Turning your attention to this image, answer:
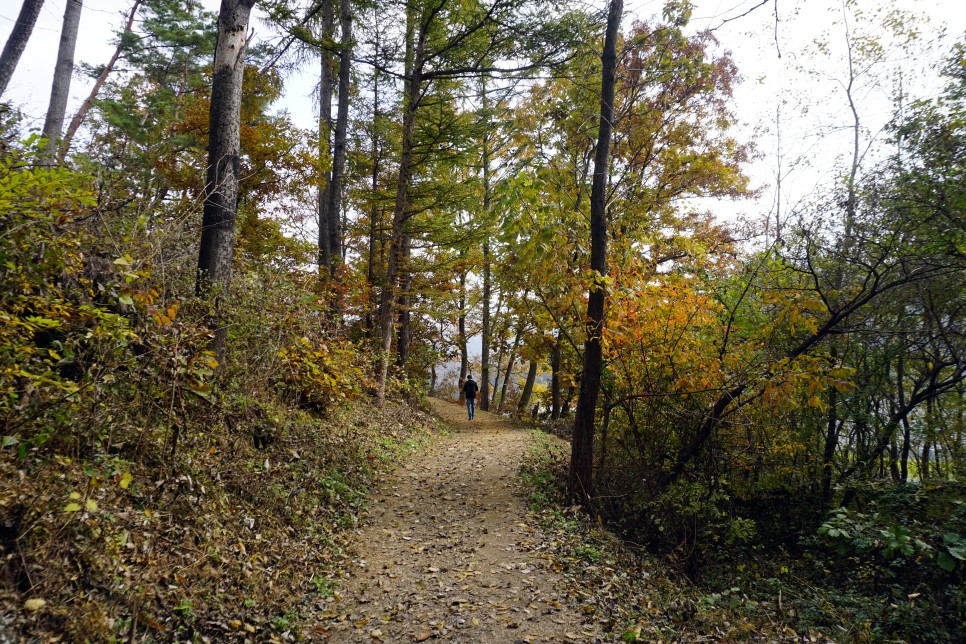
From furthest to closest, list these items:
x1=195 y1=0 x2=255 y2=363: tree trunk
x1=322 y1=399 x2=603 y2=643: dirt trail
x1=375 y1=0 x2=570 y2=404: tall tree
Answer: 1. x1=375 y1=0 x2=570 y2=404: tall tree
2. x1=195 y1=0 x2=255 y2=363: tree trunk
3. x1=322 y1=399 x2=603 y2=643: dirt trail

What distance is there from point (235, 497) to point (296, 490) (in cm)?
91

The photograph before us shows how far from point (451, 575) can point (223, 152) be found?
238 inches

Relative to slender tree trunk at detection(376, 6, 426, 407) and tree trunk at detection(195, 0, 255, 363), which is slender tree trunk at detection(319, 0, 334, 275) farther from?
tree trunk at detection(195, 0, 255, 363)

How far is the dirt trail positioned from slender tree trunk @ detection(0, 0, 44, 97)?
1266 centimetres

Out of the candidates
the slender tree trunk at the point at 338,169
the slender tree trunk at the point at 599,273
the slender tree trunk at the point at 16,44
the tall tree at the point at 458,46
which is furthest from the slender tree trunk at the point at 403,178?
the slender tree trunk at the point at 16,44

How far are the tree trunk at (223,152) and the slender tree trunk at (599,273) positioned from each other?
16.9ft

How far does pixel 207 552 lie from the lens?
3.97 metres

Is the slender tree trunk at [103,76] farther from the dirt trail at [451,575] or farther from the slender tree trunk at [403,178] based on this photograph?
the dirt trail at [451,575]

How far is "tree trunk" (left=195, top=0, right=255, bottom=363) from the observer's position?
607cm

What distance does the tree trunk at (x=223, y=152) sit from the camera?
6.07 meters

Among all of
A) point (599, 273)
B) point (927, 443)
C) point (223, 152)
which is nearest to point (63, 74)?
point (223, 152)

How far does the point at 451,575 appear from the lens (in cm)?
523

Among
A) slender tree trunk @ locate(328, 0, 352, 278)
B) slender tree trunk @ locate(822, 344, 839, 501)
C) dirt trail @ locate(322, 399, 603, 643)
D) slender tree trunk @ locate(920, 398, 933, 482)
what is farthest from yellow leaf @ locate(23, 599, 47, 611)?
slender tree trunk @ locate(920, 398, 933, 482)

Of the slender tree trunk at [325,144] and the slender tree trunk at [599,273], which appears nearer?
the slender tree trunk at [599,273]
